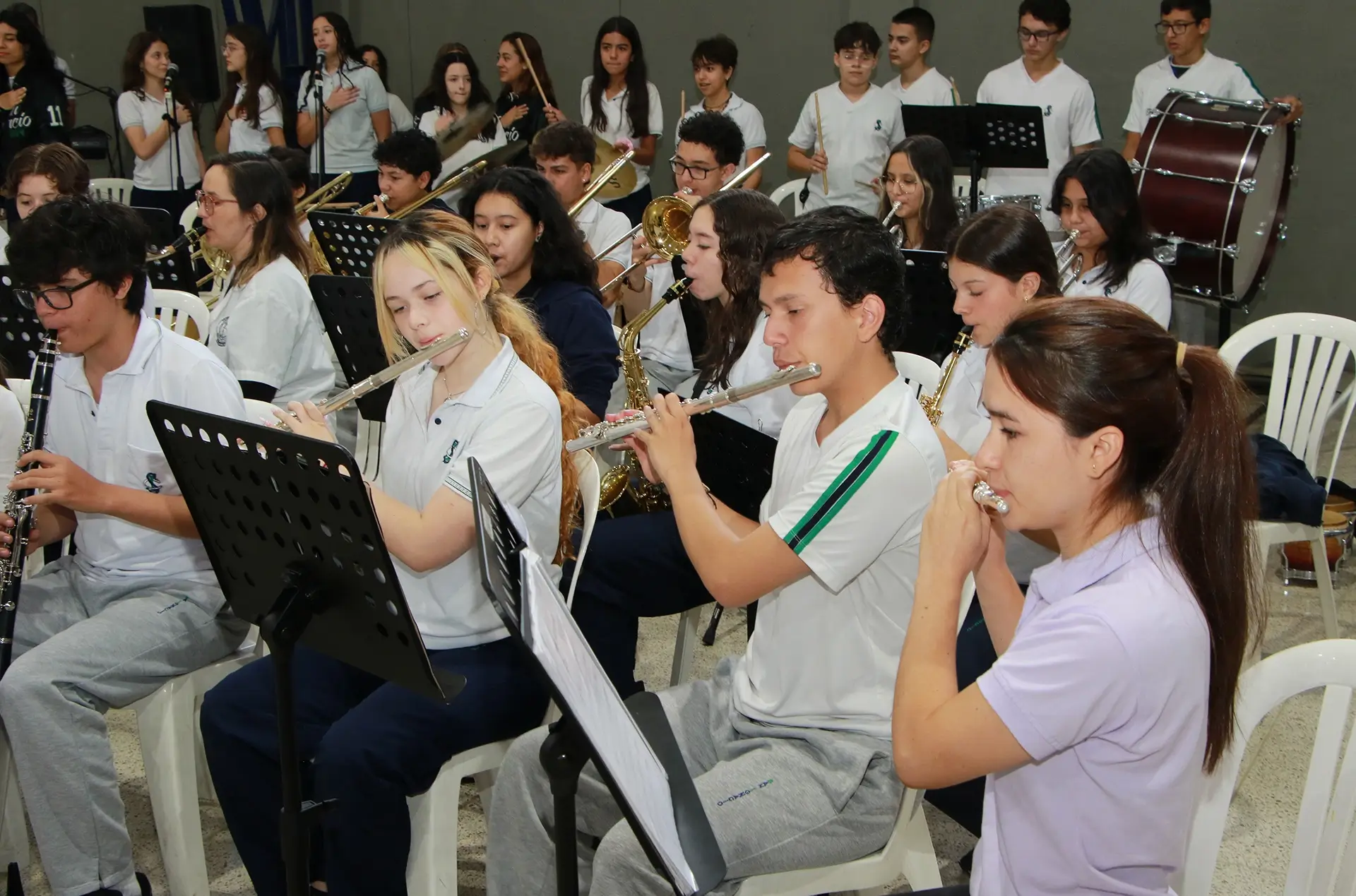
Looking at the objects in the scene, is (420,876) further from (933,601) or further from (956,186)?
(956,186)

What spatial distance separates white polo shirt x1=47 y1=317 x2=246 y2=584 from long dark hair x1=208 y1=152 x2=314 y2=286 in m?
0.97

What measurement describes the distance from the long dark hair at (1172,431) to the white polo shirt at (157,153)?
616 cm

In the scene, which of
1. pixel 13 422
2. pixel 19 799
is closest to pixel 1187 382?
pixel 13 422

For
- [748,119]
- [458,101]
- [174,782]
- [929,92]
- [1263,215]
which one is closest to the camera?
[174,782]

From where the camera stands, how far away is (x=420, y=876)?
1.91 m

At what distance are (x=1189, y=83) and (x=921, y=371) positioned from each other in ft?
11.6

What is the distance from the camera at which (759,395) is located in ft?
9.01

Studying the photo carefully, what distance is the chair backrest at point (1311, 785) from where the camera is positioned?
4.75 ft

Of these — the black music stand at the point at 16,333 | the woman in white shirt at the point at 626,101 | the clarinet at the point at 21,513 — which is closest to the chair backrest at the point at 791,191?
the woman in white shirt at the point at 626,101

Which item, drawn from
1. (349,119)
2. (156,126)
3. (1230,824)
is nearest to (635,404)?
(1230,824)

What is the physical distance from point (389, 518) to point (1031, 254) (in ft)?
4.72

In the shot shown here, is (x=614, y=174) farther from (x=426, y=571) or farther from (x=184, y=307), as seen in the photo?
(x=426, y=571)

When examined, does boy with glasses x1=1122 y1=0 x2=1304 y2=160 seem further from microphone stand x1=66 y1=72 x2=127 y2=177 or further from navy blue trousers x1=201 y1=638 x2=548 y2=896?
microphone stand x1=66 y1=72 x2=127 y2=177

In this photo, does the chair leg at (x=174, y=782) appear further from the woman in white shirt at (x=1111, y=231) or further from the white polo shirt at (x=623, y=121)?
the white polo shirt at (x=623, y=121)
